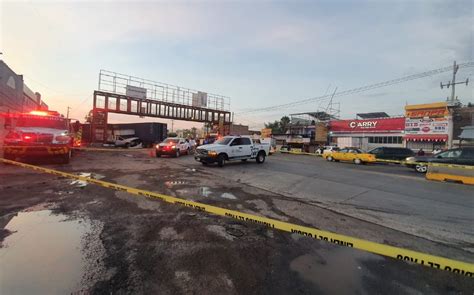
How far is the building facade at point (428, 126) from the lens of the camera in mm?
35603

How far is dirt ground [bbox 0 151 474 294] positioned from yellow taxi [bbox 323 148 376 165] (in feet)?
62.6

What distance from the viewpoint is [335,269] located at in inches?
→ 136

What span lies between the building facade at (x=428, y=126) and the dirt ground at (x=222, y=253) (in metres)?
41.0

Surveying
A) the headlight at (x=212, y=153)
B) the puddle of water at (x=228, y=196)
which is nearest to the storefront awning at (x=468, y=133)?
the headlight at (x=212, y=153)

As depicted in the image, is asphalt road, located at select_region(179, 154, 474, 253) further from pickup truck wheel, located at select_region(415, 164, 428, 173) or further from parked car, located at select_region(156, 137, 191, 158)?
parked car, located at select_region(156, 137, 191, 158)

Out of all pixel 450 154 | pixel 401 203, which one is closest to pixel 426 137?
pixel 450 154

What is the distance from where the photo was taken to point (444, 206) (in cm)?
747

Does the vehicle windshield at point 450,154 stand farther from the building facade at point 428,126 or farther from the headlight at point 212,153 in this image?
the building facade at point 428,126

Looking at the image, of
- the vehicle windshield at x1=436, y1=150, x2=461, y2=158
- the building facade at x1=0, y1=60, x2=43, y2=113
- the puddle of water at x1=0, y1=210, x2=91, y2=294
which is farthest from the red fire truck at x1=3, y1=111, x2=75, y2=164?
the vehicle windshield at x1=436, y1=150, x2=461, y2=158

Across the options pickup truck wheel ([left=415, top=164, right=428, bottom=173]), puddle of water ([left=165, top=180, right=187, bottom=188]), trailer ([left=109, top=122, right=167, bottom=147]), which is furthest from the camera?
trailer ([left=109, top=122, right=167, bottom=147])

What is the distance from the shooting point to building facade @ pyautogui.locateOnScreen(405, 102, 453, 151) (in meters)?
35.6

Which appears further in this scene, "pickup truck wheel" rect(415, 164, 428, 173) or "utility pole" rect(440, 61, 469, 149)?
"utility pole" rect(440, 61, 469, 149)

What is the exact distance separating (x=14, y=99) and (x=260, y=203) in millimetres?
30801

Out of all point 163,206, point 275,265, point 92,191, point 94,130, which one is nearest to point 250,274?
point 275,265
